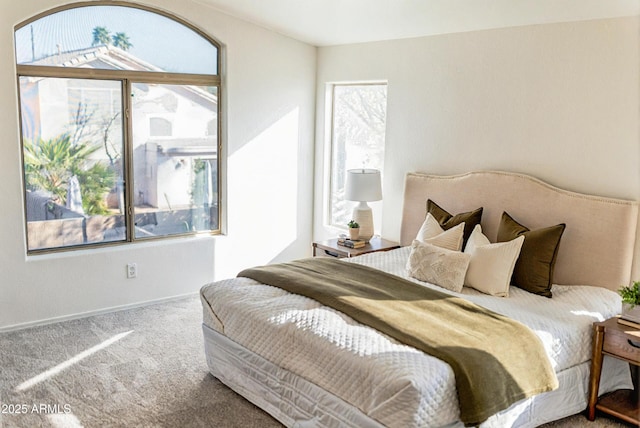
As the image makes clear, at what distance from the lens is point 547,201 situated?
3928 mm

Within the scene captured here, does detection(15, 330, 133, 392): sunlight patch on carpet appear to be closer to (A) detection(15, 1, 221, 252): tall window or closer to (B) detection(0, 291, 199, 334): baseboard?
(B) detection(0, 291, 199, 334): baseboard

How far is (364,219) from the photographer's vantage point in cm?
505

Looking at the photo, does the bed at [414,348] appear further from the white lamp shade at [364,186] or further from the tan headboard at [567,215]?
the white lamp shade at [364,186]

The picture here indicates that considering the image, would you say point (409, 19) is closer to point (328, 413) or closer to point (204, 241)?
point (204, 241)

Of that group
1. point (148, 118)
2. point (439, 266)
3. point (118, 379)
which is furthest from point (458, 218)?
point (148, 118)

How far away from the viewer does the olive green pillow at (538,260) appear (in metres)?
3.69

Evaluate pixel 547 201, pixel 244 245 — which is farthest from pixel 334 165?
pixel 547 201

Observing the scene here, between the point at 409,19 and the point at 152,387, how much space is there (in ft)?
9.87

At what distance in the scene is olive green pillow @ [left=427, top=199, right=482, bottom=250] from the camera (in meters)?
4.22

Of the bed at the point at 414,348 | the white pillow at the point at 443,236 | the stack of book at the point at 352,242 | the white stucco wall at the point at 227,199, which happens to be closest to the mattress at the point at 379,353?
the bed at the point at 414,348

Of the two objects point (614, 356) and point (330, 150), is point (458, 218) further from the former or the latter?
point (330, 150)

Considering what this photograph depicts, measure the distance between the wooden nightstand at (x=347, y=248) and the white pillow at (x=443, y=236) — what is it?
58cm

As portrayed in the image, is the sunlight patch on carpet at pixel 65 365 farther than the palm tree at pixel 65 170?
Answer: No

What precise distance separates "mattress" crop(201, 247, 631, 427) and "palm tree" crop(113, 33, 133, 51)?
214 cm
